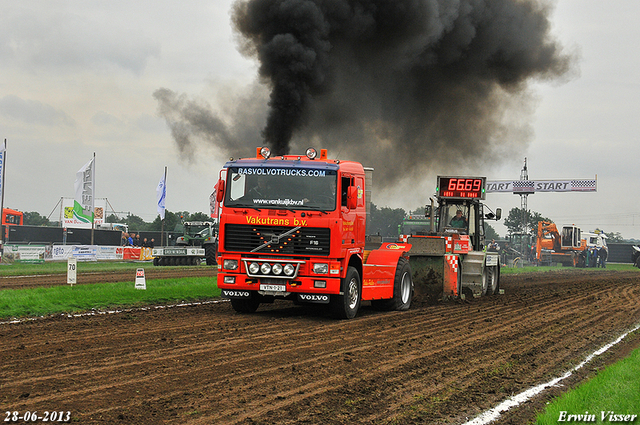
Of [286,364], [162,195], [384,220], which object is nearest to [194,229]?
[162,195]

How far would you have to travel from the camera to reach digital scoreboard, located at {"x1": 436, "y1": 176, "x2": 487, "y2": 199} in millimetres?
20344

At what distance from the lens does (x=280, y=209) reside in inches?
473

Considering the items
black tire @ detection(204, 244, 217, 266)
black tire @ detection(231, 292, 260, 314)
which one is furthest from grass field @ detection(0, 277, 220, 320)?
black tire @ detection(204, 244, 217, 266)

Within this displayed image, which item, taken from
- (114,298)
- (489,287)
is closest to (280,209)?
(114,298)

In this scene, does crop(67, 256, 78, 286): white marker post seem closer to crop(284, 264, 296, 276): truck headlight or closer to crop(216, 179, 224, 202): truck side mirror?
crop(216, 179, 224, 202): truck side mirror

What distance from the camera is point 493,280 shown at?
2105 centimetres

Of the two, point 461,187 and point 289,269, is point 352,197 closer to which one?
point 289,269

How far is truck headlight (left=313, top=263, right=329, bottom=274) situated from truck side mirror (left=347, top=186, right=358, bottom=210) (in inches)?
48.2

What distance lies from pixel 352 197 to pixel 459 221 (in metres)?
9.30

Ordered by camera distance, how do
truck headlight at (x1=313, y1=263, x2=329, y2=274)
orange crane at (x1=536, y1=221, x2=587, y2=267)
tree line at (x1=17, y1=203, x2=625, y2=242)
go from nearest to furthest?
1. truck headlight at (x1=313, y1=263, x2=329, y2=274)
2. orange crane at (x1=536, y1=221, x2=587, y2=267)
3. tree line at (x1=17, y1=203, x2=625, y2=242)

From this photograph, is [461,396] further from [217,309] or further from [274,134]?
[274,134]

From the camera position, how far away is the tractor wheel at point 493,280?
67.7 ft

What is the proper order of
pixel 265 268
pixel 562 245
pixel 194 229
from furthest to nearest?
pixel 562 245 < pixel 194 229 < pixel 265 268

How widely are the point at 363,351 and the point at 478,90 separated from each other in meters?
18.5
